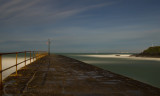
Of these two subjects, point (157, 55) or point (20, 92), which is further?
point (157, 55)

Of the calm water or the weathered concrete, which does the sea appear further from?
the weathered concrete

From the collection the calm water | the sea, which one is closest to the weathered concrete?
the sea

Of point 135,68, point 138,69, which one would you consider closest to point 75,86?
point 138,69

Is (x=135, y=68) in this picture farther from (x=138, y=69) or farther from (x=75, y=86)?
(x=75, y=86)

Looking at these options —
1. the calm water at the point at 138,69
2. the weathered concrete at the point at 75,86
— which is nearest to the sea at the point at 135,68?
the calm water at the point at 138,69

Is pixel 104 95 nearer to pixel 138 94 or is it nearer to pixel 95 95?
pixel 95 95

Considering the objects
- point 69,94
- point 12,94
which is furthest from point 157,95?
point 12,94

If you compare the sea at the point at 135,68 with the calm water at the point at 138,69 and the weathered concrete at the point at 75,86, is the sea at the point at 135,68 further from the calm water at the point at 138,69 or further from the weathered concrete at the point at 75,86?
the weathered concrete at the point at 75,86

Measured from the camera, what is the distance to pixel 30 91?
4883mm

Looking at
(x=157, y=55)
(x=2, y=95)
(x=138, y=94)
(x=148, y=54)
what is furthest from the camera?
(x=148, y=54)

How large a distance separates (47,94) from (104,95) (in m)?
1.68

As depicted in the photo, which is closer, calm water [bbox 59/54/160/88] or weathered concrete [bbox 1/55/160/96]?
weathered concrete [bbox 1/55/160/96]

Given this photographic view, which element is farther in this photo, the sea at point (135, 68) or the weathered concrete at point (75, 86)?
the sea at point (135, 68)

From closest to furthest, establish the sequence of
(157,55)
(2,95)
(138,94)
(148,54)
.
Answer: (2,95)
(138,94)
(157,55)
(148,54)
